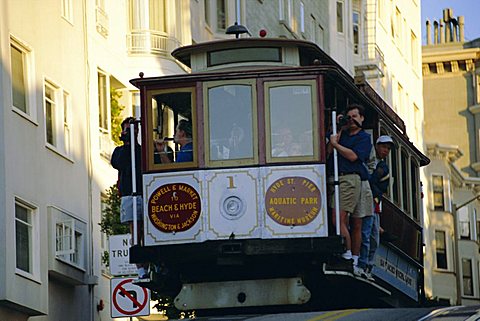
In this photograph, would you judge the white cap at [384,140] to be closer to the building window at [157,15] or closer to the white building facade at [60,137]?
the white building facade at [60,137]

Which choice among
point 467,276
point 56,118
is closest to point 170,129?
point 56,118

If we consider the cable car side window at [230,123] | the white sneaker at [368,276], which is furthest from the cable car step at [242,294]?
the cable car side window at [230,123]

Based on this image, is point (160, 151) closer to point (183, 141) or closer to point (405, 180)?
point (183, 141)

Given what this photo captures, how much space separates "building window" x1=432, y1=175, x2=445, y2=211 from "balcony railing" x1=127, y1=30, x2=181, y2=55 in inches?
1377

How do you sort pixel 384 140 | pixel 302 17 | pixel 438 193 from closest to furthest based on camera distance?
→ pixel 384 140
pixel 302 17
pixel 438 193

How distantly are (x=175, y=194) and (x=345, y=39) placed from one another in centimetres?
3956

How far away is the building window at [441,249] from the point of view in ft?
229

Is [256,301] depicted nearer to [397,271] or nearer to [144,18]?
[397,271]

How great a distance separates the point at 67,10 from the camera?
1272 inches

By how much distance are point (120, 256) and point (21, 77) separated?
726cm

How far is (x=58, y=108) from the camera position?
31.1m

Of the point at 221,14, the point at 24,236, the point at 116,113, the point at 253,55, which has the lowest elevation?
the point at 24,236

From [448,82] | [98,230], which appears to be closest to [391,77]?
[448,82]

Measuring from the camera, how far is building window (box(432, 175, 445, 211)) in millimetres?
70562
